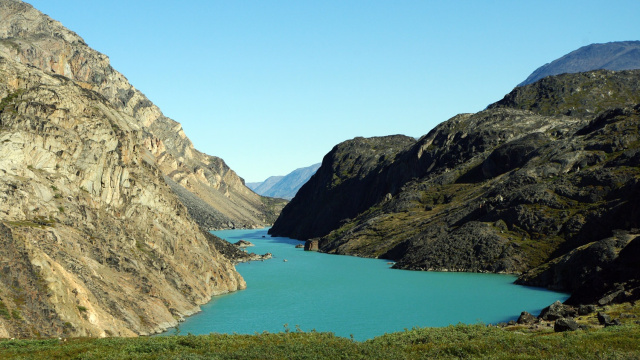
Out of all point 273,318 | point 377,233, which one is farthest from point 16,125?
point 377,233

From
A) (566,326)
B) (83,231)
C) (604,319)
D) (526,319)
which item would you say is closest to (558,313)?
(526,319)

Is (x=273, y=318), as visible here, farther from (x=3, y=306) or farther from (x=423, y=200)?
(x=423, y=200)

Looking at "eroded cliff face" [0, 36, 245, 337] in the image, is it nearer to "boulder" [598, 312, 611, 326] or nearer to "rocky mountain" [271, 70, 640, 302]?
"boulder" [598, 312, 611, 326]

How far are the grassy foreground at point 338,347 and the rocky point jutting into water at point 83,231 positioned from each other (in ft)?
38.2

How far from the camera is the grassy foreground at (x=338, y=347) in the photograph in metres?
33.0

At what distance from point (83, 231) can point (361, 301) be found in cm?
4739

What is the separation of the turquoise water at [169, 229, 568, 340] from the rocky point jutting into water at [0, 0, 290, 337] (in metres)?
5.87

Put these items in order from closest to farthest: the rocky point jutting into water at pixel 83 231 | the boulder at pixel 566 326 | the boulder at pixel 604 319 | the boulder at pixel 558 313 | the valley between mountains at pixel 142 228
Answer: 1. the boulder at pixel 566 326
2. the boulder at pixel 604 319
3. the rocky point jutting into water at pixel 83 231
4. the valley between mountains at pixel 142 228
5. the boulder at pixel 558 313

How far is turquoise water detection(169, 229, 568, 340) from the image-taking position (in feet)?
245

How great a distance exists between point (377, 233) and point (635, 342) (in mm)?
155795

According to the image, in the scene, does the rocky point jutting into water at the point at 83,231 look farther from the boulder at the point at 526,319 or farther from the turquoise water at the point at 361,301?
the boulder at the point at 526,319

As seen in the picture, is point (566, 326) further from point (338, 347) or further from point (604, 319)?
point (338, 347)

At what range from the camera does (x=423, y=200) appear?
197500mm

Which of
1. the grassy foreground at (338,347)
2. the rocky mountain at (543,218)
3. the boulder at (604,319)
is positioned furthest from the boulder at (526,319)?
the grassy foreground at (338,347)
